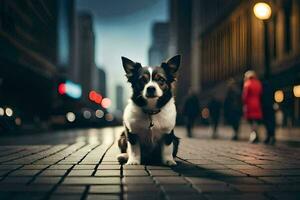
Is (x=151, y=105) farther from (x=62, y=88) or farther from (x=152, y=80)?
(x=62, y=88)

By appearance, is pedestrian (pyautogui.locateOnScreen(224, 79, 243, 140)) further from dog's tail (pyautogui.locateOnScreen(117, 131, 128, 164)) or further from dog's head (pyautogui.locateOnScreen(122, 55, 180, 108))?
dog's head (pyautogui.locateOnScreen(122, 55, 180, 108))

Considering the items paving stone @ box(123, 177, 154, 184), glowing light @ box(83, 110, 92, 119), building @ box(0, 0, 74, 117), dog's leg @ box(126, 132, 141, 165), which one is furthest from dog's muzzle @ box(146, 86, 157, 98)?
glowing light @ box(83, 110, 92, 119)

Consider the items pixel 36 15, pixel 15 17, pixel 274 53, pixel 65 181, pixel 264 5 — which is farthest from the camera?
pixel 36 15

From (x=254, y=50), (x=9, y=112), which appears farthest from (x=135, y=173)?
(x=254, y=50)

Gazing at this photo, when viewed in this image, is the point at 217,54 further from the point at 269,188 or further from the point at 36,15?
the point at 269,188

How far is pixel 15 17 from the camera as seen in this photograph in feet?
164

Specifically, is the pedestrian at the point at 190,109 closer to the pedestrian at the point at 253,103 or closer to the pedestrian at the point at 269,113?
the pedestrian at the point at 253,103

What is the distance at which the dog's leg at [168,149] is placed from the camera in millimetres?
6039

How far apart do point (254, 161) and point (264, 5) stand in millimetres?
8431

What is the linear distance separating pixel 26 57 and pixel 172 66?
49.3 meters

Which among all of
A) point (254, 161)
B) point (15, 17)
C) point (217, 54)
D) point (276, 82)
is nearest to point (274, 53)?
point (276, 82)

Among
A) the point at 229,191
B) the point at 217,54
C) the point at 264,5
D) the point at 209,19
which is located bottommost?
the point at 229,191

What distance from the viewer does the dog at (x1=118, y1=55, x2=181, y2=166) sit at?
5.69 m

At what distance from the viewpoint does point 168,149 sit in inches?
243
